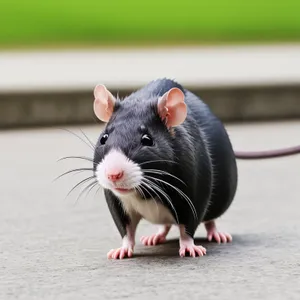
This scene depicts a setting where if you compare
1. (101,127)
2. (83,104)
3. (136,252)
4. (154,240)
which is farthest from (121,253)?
(83,104)

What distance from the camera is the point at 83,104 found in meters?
8.34

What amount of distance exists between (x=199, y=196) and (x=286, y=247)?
359mm

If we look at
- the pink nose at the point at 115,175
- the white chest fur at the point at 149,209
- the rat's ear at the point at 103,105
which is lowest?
the white chest fur at the point at 149,209

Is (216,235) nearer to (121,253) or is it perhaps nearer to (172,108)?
(121,253)

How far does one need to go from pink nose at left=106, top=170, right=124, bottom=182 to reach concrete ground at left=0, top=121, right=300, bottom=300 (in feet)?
0.86

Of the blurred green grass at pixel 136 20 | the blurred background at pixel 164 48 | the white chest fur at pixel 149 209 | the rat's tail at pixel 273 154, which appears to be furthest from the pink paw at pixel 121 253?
the blurred green grass at pixel 136 20

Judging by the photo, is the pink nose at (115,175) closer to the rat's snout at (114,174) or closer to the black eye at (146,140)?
the rat's snout at (114,174)

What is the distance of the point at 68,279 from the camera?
8.12ft

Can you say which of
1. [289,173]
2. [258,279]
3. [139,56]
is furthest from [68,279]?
[139,56]

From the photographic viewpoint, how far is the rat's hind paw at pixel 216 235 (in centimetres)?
312

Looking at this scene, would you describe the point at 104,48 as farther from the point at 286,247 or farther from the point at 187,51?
the point at 286,247

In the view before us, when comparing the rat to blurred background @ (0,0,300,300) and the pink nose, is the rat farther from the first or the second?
blurred background @ (0,0,300,300)

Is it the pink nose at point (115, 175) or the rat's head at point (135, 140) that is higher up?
the rat's head at point (135, 140)

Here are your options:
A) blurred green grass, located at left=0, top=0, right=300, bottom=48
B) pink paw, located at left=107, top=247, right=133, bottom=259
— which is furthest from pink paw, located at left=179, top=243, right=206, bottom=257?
blurred green grass, located at left=0, top=0, right=300, bottom=48
